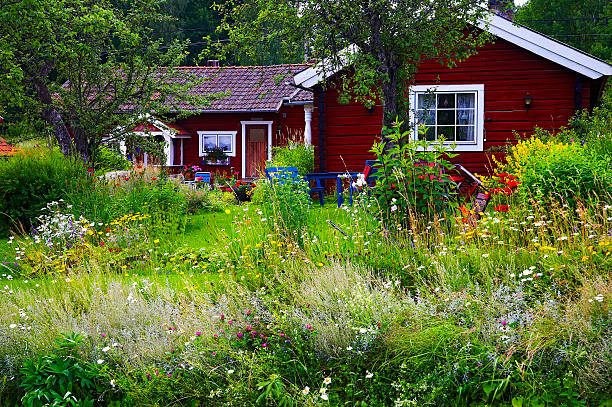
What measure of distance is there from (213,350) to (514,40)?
1114 centimetres

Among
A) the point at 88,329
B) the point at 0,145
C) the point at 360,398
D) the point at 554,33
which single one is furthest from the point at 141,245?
the point at 554,33

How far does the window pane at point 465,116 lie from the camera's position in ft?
A: 44.7

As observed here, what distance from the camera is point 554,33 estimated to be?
36156 millimetres

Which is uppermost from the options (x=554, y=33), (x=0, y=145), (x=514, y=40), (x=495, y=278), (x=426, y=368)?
(x=554, y=33)

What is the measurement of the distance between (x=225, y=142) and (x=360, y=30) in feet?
44.5

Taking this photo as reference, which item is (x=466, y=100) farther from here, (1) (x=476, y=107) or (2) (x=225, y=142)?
(2) (x=225, y=142)

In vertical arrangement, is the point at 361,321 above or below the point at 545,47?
below

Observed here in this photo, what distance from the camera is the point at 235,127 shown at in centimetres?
2298

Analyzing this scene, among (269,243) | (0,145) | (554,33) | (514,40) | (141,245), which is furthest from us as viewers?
(554,33)

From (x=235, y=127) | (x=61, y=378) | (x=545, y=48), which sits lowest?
(x=61, y=378)

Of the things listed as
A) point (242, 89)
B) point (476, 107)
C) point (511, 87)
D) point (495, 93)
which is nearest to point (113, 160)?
point (242, 89)

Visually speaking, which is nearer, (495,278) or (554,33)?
(495,278)

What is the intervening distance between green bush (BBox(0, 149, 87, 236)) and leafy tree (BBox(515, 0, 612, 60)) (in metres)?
31.2

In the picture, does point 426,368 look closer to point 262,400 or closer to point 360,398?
point 360,398
